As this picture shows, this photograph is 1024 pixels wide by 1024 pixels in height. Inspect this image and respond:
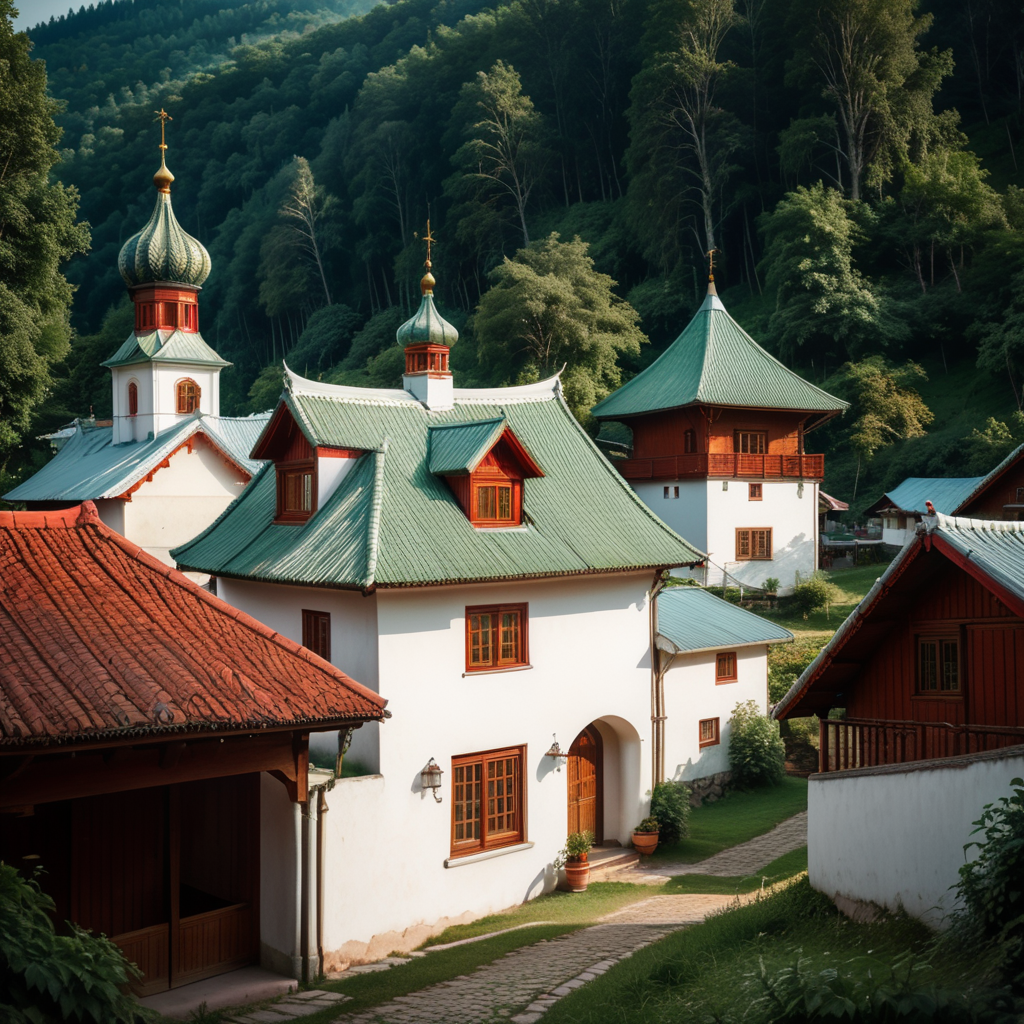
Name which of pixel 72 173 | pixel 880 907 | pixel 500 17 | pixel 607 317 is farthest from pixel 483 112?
pixel 880 907

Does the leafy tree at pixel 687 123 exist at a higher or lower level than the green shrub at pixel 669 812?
higher

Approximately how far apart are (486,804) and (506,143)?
55944 mm

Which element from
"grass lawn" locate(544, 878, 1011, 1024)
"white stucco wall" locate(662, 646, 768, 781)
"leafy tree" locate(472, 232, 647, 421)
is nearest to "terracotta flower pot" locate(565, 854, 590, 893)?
"white stucco wall" locate(662, 646, 768, 781)

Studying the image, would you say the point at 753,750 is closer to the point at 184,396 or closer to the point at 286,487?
the point at 286,487

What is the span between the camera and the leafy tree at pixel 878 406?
41438mm

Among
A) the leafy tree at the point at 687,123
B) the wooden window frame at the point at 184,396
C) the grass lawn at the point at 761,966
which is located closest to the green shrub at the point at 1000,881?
the grass lawn at the point at 761,966

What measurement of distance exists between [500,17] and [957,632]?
74.4 metres

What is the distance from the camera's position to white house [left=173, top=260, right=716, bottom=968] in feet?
50.4

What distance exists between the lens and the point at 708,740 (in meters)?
22.5

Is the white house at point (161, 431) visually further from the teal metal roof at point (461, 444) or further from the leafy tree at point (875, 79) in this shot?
the leafy tree at point (875, 79)

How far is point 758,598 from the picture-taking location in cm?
3375

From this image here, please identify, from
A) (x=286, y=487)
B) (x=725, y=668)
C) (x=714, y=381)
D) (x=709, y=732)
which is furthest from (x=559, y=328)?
(x=286, y=487)

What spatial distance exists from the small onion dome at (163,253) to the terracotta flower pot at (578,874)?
2817cm

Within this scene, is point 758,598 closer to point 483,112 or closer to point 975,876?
point 975,876
